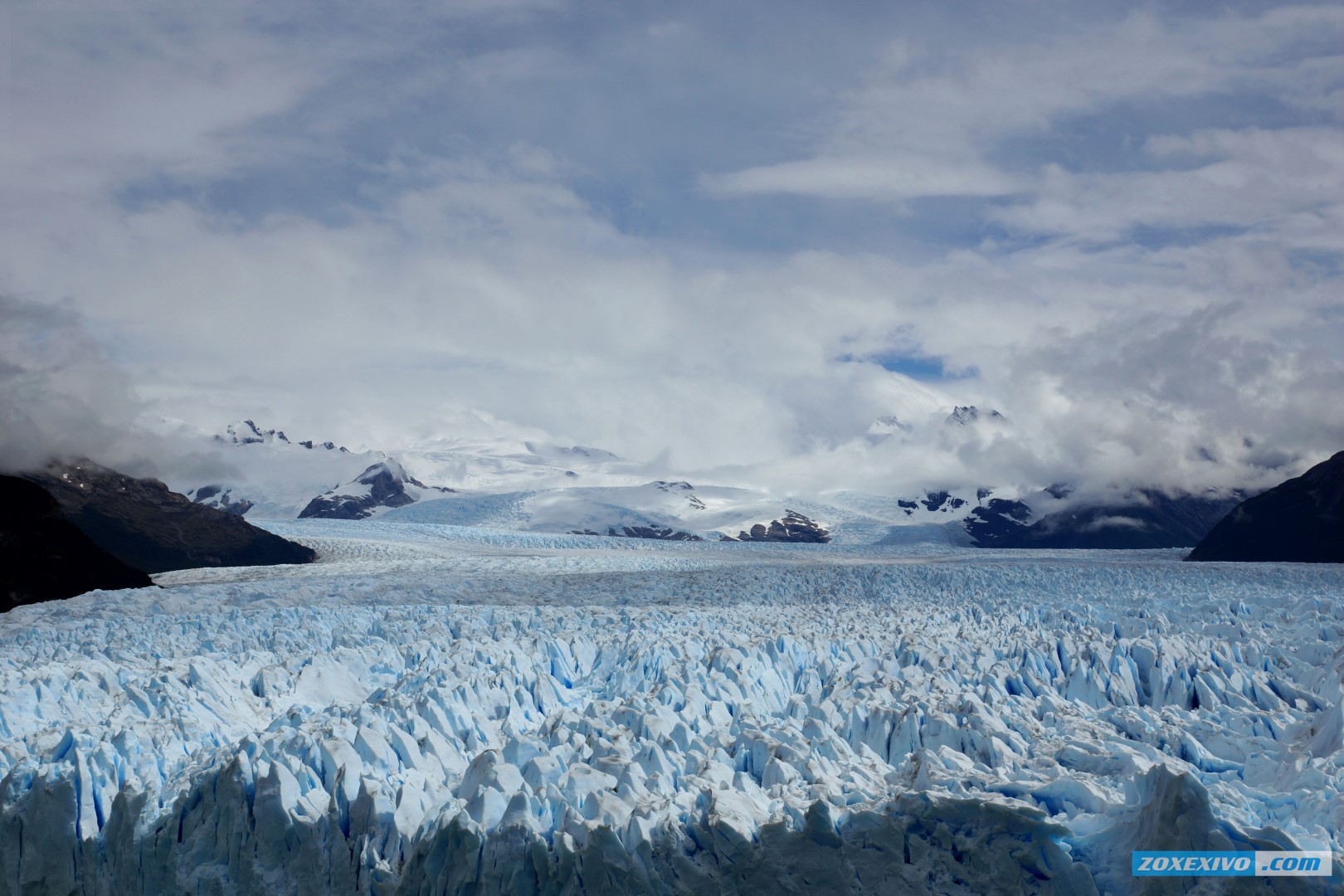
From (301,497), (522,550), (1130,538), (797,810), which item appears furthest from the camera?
(301,497)

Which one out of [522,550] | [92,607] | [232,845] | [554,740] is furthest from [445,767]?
[522,550]

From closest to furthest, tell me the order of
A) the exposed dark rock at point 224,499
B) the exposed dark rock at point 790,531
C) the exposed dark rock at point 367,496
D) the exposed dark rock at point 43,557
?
the exposed dark rock at point 43,557 → the exposed dark rock at point 790,531 → the exposed dark rock at point 367,496 → the exposed dark rock at point 224,499

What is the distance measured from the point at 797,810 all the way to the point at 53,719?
8.72 meters

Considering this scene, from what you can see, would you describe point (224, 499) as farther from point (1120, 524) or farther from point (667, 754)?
point (667, 754)

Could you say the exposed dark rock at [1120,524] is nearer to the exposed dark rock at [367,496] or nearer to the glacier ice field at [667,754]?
the exposed dark rock at [367,496]

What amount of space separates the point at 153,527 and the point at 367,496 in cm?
6079

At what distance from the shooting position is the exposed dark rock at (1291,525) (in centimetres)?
3316

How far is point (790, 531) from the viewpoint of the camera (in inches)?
2581

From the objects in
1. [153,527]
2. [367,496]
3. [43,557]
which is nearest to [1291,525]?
[43,557]

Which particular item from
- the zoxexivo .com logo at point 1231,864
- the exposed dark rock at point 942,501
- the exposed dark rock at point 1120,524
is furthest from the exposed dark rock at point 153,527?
the exposed dark rock at point 942,501

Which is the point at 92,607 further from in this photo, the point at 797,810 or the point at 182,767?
the point at 797,810

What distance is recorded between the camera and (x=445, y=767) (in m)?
9.31

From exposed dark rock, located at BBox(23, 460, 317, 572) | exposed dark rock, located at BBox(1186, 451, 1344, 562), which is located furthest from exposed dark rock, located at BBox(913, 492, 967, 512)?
exposed dark rock, located at BBox(23, 460, 317, 572)

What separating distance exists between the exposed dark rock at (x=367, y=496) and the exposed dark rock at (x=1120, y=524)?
53.0 meters
